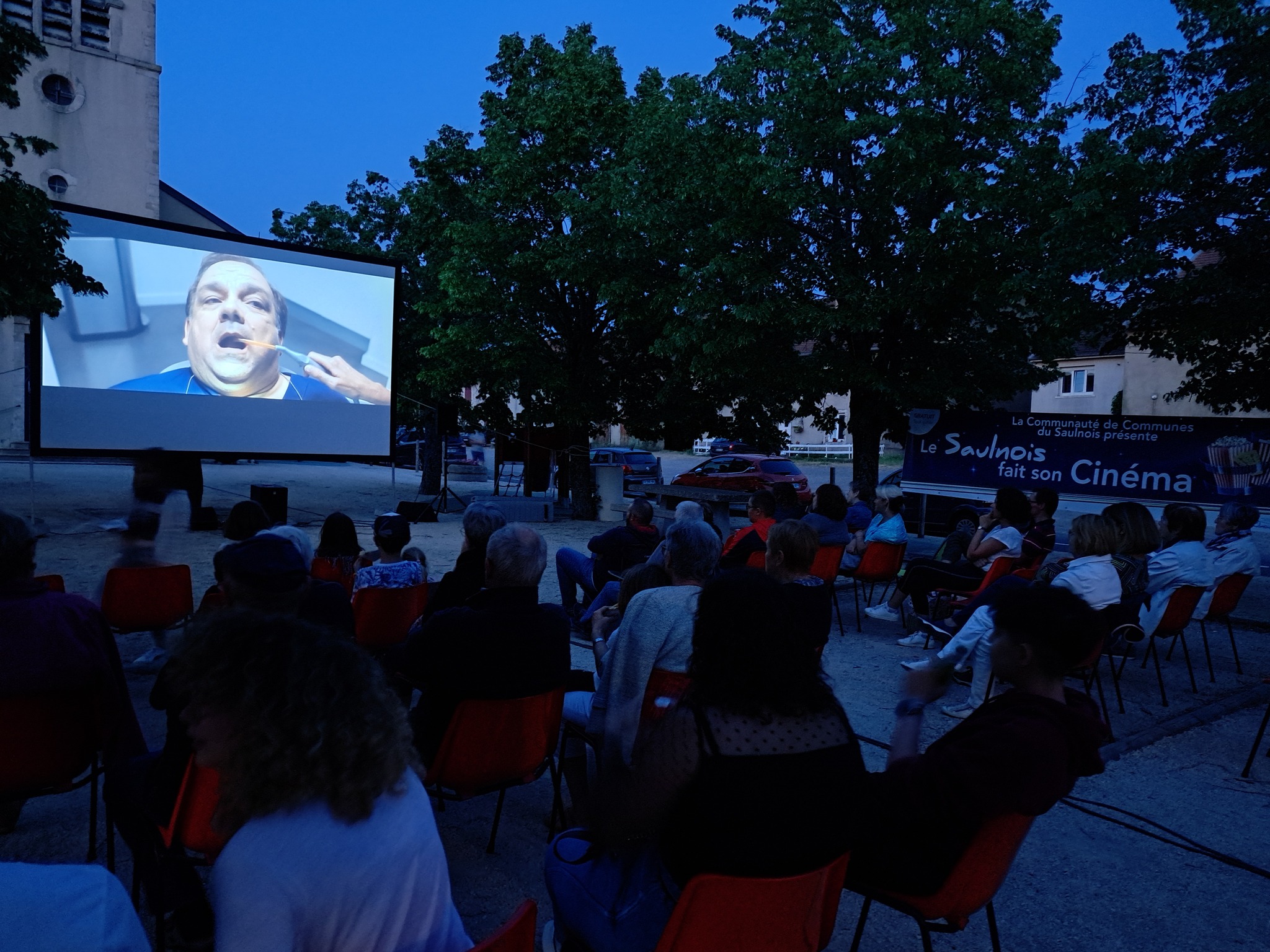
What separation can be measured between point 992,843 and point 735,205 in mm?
10857

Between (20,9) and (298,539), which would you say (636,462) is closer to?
(298,539)

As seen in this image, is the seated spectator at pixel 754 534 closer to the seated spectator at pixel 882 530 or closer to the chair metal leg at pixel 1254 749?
the seated spectator at pixel 882 530

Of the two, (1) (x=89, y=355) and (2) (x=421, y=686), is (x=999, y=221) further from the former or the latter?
(1) (x=89, y=355)

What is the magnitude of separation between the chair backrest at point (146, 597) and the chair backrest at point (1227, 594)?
706 centimetres

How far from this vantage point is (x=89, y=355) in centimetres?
1127

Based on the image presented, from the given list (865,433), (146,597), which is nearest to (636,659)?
(146,597)

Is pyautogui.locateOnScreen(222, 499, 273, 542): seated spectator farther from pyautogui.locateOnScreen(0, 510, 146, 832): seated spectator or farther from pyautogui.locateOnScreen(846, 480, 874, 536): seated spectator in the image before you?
pyautogui.locateOnScreen(846, 480, 874, 536): seated spectator

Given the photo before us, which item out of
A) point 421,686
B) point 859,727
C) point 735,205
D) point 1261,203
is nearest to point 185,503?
point 421,686

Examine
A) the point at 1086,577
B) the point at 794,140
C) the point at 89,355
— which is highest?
the point at 794,140

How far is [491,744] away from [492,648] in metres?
0.36

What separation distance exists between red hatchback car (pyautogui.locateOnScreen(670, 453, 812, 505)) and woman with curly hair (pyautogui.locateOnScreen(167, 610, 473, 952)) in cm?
1635

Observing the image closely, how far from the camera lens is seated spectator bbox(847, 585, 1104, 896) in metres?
2.03

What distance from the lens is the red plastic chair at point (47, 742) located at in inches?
108

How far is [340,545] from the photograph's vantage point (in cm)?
550
